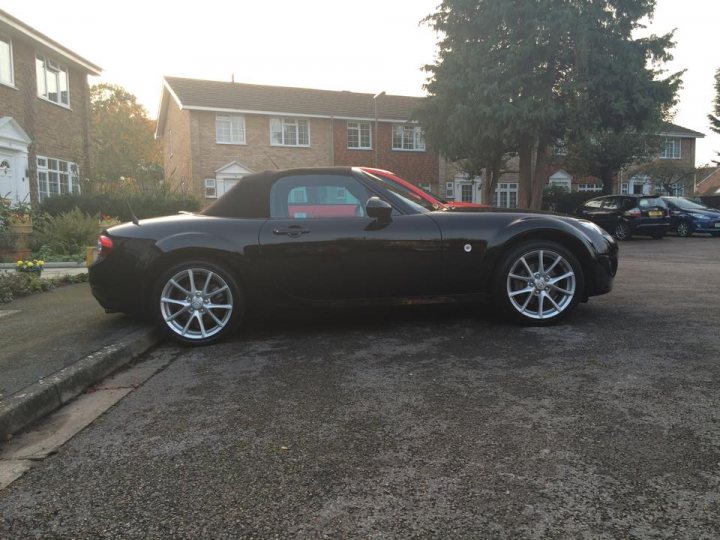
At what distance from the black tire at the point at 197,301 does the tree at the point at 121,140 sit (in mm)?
15021

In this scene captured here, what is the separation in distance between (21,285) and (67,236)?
560 centimetres

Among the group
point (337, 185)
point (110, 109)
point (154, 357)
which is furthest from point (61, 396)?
point (110, 109)

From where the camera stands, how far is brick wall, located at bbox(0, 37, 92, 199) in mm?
16469

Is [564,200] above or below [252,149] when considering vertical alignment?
below

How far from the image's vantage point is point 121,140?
39906 mm

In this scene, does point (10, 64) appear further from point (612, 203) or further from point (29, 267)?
point (612, 203)

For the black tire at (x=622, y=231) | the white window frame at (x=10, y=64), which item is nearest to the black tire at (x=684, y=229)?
the black tire at (x=622, y=231)

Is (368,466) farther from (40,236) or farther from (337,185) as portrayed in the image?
(40,236)

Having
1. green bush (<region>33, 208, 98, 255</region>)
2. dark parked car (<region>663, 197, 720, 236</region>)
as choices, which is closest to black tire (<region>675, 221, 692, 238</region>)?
dark parked car (<region>663, 197, 720, 236</region>)

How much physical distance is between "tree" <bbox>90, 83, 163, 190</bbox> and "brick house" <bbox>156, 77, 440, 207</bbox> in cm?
272

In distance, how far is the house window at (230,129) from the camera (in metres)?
28.2

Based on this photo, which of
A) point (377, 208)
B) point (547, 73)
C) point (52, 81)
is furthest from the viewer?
point (547, 73)

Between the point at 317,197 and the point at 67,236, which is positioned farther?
the point at 67,236

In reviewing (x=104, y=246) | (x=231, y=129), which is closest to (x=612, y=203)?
(x=104, y=246)
